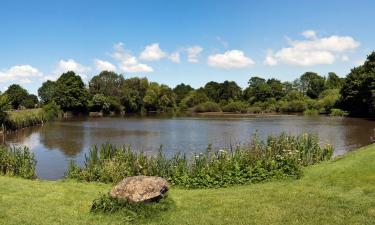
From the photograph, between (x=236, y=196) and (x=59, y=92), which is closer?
(x=236, y=196)

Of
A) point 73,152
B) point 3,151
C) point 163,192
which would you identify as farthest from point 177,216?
point 73,152

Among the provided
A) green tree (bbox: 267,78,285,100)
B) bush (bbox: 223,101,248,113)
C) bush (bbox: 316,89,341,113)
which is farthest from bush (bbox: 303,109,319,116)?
green tree (bbox: 267,78,285,100)

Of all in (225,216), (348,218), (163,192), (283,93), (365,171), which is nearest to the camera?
(348,218)

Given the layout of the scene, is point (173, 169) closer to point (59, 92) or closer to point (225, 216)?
point (225, 216)

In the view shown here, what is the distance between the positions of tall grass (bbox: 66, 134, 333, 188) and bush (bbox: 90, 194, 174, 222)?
3488mm

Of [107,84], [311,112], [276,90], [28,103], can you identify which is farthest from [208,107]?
[28,103]

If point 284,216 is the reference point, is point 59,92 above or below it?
above

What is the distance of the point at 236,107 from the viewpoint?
116000mm

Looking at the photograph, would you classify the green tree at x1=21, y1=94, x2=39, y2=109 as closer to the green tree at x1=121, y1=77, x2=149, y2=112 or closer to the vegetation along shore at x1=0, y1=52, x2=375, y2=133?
the vegetation along shore at x1=0, y1=52, x2=375, y2=133

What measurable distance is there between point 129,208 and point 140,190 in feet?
1.79

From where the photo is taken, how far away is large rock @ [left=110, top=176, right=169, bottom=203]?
10156mm

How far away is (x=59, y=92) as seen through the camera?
91312 millimetres

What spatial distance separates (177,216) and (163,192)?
1.15 m

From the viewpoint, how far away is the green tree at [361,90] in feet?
228
